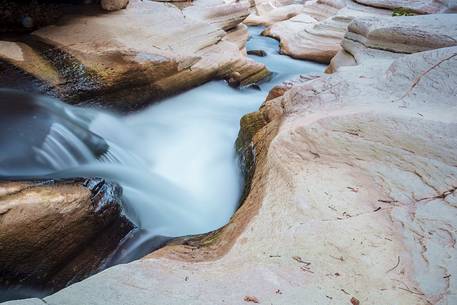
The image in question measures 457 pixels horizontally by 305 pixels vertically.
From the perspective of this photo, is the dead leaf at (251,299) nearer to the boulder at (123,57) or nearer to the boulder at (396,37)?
the boulder at (123,57)

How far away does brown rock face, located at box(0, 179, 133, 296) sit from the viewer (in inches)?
110

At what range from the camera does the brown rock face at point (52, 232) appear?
9.17 ft

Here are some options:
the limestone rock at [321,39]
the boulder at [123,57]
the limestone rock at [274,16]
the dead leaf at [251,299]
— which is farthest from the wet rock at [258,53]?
the dead leaf at [251,299]

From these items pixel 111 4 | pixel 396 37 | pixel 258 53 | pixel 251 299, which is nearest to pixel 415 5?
pixel 258 53

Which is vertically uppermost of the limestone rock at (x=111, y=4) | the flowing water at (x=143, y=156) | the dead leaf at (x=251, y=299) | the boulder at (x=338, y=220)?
the limestone rock at (x=111, y=4)

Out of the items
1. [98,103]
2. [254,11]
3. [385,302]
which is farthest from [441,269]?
[254,11]

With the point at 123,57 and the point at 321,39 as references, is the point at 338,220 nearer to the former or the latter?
the point at 123,57

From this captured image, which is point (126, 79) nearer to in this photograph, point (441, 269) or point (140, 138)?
point (140, 138)

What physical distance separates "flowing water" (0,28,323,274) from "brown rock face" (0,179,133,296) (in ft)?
1.00

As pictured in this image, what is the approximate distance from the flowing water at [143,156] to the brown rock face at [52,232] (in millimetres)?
304

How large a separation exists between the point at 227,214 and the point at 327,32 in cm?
862

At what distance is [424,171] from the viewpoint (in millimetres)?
2779

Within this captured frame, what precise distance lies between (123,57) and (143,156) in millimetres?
1735

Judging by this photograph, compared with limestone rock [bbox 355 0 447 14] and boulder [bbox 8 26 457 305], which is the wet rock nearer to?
limestone rock [bbox 355 0 447 14]
